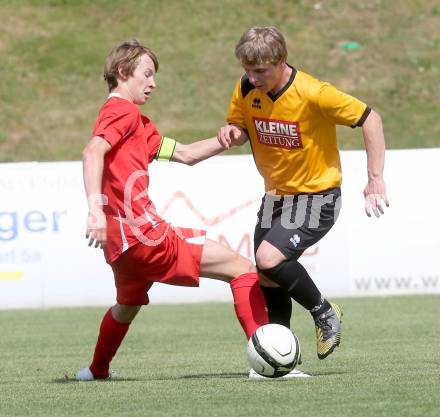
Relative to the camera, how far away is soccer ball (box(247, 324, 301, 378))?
20.3 ft

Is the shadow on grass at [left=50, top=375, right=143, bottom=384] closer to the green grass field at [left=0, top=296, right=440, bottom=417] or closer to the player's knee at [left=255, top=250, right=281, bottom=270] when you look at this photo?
the green grass field at [left=0, top=296, right=440, bottom=417]

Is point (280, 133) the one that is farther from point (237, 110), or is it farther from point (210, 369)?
point (210, 369)

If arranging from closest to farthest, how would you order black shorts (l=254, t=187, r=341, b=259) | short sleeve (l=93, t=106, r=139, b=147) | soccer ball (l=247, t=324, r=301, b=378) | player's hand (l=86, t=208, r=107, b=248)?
player's hand (l=86, t=208, r=107, b=248), soccer ball (l=247, t=324, r=301, b=378), short sleeve (l=93, t=106, r=139, b=147), black shorts (l=254, t=187, r=341, b=259)

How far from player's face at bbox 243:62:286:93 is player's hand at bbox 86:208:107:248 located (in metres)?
1.23

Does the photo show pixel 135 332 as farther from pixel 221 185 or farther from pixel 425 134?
pixel 425 134

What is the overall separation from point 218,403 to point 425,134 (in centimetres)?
1885

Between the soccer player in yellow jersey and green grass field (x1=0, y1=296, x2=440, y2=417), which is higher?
the soccer player in yellow jersey

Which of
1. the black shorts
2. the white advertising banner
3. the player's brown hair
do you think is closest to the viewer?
the player's brown hair

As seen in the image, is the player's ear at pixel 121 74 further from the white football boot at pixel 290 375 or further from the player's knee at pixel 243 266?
the white football boot at pixel 290 375

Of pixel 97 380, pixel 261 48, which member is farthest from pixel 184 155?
pixel 97 380

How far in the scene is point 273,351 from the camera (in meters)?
6.18

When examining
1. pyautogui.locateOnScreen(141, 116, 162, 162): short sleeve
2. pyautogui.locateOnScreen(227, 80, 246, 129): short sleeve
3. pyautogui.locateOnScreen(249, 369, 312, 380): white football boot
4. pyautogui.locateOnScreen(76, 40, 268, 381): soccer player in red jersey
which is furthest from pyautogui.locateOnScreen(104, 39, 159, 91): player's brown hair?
pyautogui.locateOnScreen(249, 369, 312, 380): white football boot

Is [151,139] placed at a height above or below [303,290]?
above

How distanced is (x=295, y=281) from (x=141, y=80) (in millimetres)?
1464
